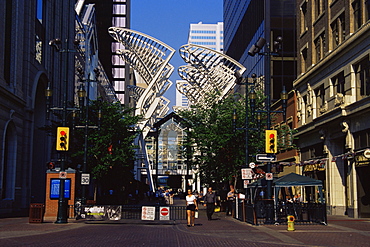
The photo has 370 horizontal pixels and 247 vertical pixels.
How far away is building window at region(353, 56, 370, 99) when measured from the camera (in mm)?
31281

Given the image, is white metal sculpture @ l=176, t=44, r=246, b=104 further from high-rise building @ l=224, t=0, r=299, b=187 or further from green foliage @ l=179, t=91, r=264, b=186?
green foliage @ l=179, t=91, r=264, b=186

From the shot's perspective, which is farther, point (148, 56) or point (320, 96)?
point (148, 56)

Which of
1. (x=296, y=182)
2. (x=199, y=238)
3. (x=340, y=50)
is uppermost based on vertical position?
(x=340, y=50)

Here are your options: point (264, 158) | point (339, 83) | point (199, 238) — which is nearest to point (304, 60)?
point (339, 83)

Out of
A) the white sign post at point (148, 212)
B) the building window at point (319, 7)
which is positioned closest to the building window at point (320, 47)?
the building window at point (319, 7)

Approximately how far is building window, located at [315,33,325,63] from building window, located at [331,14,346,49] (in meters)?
2.35

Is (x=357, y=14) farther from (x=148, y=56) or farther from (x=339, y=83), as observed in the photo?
(x=148, y=56)

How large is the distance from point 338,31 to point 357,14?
341cm

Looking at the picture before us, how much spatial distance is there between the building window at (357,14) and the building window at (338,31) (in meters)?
1.98

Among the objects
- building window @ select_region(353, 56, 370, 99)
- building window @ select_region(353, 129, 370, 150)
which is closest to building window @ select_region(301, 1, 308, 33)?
building window @ select_region(353, 56, 370, 99)

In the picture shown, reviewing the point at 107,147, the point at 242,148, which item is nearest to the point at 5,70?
the point at 107,147

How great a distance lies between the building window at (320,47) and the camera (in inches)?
1570

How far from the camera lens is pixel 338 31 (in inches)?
1415

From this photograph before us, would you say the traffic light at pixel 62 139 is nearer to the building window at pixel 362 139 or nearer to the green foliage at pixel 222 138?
the building window at pixel 362 139
